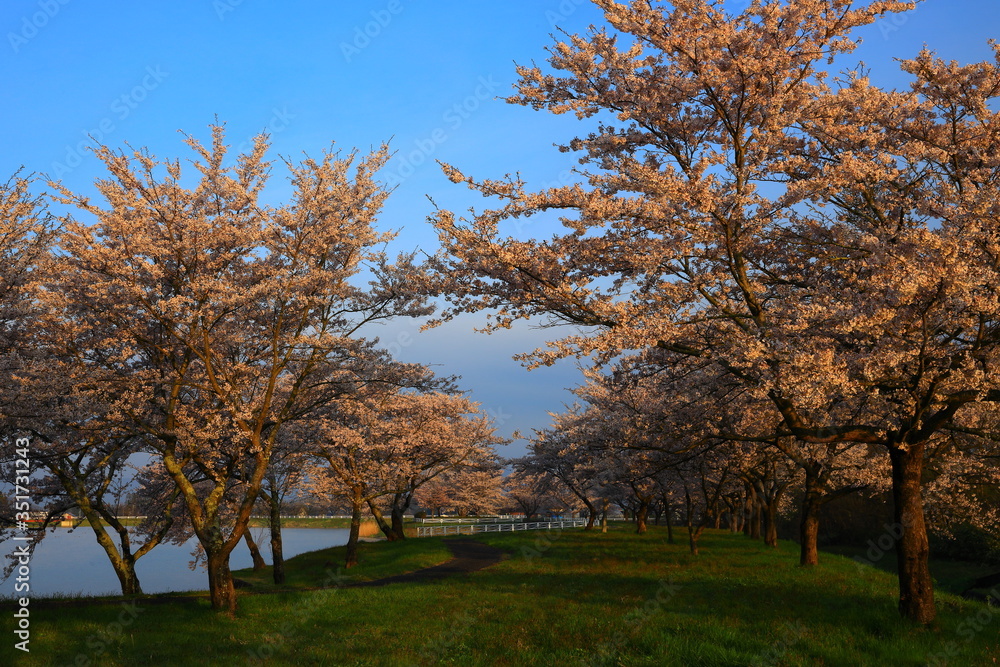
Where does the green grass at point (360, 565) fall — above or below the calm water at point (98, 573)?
above

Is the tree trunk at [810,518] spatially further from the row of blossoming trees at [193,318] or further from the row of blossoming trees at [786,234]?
the row of blossoming trees at [193,318]

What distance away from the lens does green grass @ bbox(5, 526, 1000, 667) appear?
9586 millimetres

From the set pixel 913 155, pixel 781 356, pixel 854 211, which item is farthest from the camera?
pixel 854 211

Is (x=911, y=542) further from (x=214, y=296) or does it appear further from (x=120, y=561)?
(x=120, y=561)

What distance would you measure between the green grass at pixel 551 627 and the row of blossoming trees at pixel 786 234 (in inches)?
81.6

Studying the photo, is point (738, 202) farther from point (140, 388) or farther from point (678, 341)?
point (140, 388)

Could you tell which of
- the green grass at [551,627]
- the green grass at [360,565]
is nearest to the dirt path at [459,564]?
the green grass at [360,565]

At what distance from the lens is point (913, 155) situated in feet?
37.1

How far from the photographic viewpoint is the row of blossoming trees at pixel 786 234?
958 centimetres

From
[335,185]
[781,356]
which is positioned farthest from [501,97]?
[781,356]

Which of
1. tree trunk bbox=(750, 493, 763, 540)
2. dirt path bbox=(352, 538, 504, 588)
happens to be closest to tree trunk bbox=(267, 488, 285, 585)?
dirt path bbox=(352, 538, 504, 588)

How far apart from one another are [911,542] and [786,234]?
19.9 ft

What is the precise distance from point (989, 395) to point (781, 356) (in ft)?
11.9

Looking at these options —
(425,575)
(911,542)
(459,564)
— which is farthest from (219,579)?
(459,564)
